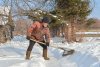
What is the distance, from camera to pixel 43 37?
13656 millimetres

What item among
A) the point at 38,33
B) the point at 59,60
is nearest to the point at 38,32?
the point at 38,33

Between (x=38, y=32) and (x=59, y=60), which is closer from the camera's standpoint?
(x=59, y=60)

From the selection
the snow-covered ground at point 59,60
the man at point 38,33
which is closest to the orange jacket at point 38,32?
the man at point 38,33

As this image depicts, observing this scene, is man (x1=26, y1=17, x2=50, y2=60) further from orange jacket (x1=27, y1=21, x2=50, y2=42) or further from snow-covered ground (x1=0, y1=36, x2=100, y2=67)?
snow-covered ground (x1=0, y1=36, x2=100, y2=67)

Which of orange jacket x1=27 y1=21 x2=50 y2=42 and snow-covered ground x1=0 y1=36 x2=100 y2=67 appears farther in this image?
orange jacket x1=27 y1=21 x2=50 y2=42

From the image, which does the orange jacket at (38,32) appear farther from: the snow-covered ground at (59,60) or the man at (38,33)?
the snow-covered ground at (59,60)

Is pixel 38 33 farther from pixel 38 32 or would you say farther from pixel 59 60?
pixel 59 60

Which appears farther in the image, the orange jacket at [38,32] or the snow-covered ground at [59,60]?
the orange jacket at [38,32]

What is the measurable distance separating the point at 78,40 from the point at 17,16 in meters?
6.90

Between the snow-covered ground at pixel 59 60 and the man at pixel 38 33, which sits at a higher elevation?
the man at pixel 38 33

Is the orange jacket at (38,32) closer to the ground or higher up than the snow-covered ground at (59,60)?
higher up

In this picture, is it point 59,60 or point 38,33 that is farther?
point 38,33

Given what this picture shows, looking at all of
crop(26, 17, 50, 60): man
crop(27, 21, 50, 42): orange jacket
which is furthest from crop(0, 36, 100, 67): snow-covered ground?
crop(27, 21, 50, 42): orange jacket

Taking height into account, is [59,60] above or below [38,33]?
below
